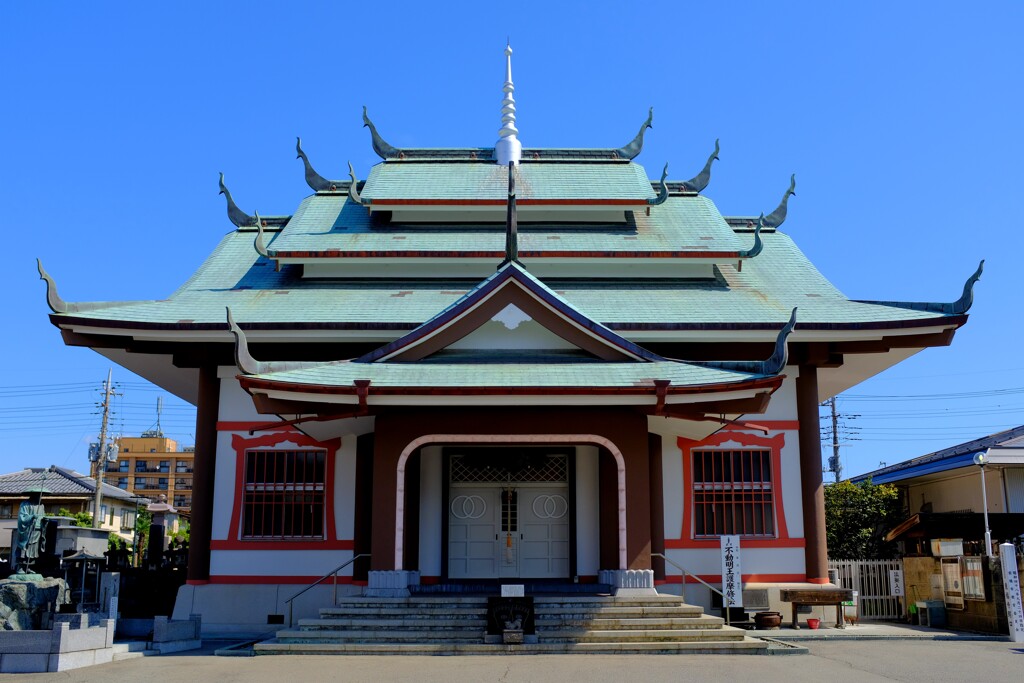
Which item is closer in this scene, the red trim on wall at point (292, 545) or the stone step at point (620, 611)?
the stone step at point (620, 611)

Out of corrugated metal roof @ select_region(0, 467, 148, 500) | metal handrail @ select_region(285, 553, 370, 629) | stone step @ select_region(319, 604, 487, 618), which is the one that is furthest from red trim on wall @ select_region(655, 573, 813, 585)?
corrugated metal roof @ select_region(0, 467, 148, 500)

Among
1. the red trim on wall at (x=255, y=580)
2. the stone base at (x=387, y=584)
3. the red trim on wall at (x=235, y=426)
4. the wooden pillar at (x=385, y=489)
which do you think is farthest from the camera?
the red trim on wall at (x=235, y=426)

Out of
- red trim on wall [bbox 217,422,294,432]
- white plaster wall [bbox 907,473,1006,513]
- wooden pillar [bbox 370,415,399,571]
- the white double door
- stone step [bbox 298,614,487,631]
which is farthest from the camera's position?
white plaster wall [bbox 907,473,1006,513]

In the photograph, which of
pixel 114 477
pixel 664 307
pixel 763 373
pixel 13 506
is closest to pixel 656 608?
pixel 763 373

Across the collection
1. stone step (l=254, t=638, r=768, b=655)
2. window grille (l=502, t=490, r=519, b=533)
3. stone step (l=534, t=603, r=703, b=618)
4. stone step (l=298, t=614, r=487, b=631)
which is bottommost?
stone step (l=254, t=638, r=768, b=655)

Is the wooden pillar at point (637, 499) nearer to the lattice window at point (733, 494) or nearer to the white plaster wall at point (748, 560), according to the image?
the white plaster wall at point (748, 560)

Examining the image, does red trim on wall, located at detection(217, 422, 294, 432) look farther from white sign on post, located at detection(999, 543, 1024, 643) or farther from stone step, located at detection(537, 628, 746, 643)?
white sign on post, located at detection(999, 543, 1024, 643)

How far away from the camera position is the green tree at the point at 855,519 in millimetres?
28766

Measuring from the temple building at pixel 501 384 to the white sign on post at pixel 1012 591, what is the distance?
3281 millimetres

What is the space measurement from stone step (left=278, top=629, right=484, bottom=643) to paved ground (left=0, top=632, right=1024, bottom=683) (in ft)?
1.77

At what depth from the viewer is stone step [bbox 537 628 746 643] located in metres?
15.0

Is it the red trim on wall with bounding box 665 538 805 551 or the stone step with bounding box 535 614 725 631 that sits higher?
the red trim on wall with bounding box 665 538 805 551

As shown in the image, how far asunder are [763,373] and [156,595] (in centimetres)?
1337

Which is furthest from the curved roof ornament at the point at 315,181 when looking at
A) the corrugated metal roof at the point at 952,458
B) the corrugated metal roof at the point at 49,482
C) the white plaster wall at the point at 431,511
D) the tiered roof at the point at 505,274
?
the corrugated metal roof at the point at 49,482
